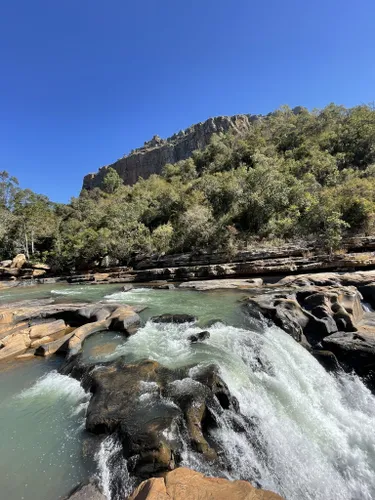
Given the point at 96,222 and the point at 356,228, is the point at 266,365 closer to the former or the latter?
the point at 356,228

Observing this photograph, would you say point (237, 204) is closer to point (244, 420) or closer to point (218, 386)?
point (218, 386)

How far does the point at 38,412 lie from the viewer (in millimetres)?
5914

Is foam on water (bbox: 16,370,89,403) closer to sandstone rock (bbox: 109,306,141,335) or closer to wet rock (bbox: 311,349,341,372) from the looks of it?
sandstone rock (bbox: 109,306,141,335)

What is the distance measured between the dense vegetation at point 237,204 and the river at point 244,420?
14550mm

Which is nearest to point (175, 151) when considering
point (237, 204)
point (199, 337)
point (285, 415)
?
point (237, 204)

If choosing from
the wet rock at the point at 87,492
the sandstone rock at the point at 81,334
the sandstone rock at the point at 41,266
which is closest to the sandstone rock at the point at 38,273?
the sandstone rock at the point at 41,266

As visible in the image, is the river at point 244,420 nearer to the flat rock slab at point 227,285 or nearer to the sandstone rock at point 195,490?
the sandstone rock at point 195,490

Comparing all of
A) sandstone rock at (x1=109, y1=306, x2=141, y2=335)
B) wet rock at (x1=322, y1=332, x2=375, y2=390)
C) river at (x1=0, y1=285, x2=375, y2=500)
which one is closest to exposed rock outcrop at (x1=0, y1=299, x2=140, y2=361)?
sandstone rock at (x1=109, y1=306, x2=141, y2=335)

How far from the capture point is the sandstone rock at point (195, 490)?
3.21 meters

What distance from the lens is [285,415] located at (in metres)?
5.87

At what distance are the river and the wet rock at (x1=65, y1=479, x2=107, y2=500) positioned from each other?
4.9 inches

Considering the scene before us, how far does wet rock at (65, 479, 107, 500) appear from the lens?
12.3 feet

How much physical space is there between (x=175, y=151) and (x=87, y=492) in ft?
304

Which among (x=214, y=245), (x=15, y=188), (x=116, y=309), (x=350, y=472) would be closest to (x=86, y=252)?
(x=214, y=245)
